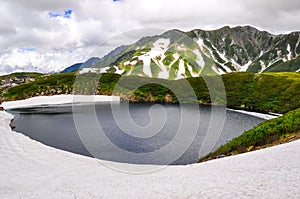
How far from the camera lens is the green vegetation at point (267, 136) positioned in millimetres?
31525

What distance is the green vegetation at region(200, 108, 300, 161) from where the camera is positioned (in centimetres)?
3152

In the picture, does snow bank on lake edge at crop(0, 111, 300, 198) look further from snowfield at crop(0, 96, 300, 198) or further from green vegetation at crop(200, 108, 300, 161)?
green vegetation at crop(200, 108, 300, 161)

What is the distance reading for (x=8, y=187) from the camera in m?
20.3

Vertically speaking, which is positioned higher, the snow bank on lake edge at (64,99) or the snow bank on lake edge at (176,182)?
the snow bank on lake edge at (64,99)

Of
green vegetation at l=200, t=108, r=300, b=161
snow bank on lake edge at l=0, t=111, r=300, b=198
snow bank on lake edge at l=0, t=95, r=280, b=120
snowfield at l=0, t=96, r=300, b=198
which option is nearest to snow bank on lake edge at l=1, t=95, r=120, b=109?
snow bank on lake edge at l=0, t=95, r=280, b=120

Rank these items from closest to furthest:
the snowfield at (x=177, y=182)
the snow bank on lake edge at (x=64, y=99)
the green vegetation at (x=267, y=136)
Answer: the snowfield at (x=177, y=182) < the green vegetation at (x=267, y=136) < the snow bank on lake edge at (x=64, y=99)

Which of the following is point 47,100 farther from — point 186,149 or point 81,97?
point 186,149

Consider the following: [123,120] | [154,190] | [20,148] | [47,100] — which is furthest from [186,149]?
[47,100]

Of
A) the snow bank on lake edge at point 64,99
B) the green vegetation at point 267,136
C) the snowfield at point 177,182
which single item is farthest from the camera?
the snow bank on lake edge at point 64,99

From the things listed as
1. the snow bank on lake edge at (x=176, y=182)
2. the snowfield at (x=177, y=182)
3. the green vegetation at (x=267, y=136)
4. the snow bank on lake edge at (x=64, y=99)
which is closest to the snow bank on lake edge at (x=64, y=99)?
the snow bank on lake edge at (x=64, y=99)

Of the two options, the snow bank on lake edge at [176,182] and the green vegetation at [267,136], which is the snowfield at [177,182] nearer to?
the snow bank on lake edge at [176,182]

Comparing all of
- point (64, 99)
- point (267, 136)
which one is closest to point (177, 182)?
point (267, 136)

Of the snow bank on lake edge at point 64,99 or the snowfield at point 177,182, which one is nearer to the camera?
the snowfield at point 177,182

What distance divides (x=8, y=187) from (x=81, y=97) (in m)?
148
